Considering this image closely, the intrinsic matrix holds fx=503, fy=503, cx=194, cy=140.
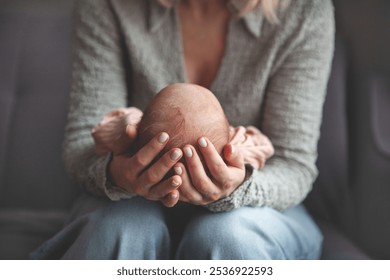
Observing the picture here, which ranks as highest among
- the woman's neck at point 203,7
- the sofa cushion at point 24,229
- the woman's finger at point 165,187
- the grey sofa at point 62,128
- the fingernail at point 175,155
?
the woman's neck at point 203,7

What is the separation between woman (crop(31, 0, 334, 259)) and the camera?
601 mm

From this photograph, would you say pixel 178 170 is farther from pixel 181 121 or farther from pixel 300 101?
pixel 300 101

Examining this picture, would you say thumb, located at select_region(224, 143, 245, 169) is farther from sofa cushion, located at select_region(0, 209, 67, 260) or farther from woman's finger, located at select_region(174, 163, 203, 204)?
sofa cushion, located at select_region(0, 209, 67, 260)

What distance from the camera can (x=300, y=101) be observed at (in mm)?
700

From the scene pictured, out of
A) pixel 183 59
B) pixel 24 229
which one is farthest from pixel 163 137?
pixel 24 229

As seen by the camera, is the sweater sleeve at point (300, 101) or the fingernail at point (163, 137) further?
the sweater sleeve at point (300, 101)

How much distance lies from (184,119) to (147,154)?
5 cm

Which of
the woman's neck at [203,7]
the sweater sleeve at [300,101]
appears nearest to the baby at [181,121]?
the sweater sleeve at [300,101]

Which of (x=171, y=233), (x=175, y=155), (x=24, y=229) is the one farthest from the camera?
(x=24, y=229)

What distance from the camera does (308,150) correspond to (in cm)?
71

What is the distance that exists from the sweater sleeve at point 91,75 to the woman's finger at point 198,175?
21 cm

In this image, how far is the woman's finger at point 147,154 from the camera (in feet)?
1.71

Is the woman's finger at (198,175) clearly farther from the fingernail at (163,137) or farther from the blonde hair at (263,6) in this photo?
the blonde hair at (263,6)
